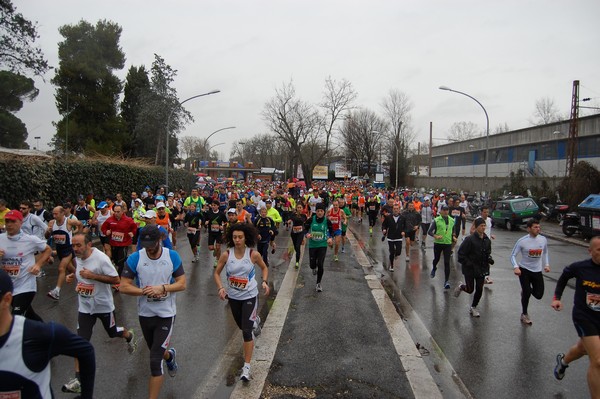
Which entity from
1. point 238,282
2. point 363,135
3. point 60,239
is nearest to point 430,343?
point 238,282

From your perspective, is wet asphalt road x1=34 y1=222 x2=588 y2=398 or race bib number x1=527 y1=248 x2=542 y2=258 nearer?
wet asphalt road x1=34 y1=222 x2=588 y2=398

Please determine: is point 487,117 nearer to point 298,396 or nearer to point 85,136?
point 298,396

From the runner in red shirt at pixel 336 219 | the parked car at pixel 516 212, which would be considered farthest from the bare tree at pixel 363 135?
the runner in red shirt at pixel 336 219

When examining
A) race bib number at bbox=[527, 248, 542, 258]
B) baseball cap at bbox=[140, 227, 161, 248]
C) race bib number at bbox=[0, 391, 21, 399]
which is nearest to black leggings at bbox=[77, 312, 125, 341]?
baseball cap at bbox=[140, 227, 161, 248]

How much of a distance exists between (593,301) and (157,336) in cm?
425

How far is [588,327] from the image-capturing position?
3.94 m

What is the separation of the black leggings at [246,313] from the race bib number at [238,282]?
0.50ft

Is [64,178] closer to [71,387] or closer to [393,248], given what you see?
[393,248]

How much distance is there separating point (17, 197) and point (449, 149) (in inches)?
2416

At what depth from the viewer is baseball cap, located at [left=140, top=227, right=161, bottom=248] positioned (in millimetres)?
3877

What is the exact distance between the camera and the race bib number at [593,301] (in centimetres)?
400

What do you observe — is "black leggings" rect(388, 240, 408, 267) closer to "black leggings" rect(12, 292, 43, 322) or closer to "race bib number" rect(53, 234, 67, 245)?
"race bib number" rect(53, 234, 67, 245)

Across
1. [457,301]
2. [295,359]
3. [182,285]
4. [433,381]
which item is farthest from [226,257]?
[457,301]

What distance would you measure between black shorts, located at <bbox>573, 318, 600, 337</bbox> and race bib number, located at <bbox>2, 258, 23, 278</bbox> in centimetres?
621
